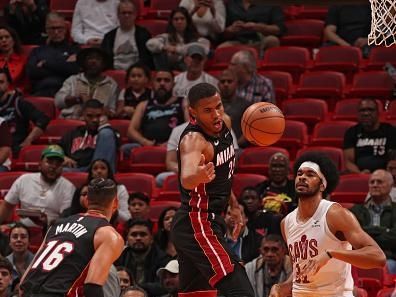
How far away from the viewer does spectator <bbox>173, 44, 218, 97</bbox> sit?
13.0 m

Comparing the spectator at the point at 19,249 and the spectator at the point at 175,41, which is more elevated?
the spectator at the point at 175,41

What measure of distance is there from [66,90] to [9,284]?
4.00m

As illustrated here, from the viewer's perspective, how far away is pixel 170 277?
991 centimetres

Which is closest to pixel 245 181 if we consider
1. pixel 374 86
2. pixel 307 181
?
pixel 374 86

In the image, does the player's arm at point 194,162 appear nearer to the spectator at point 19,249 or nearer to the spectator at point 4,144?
the spectator at point 19,249

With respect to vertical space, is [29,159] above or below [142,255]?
above

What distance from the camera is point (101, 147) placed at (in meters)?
12.1

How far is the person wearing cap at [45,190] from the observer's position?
37.8ft

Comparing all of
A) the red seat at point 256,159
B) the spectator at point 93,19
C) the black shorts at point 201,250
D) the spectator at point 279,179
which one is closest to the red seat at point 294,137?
the red seat at point 256,159

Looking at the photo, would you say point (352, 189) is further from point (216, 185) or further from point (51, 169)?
point (216, 185)

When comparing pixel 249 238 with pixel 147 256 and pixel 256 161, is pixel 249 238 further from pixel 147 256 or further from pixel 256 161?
pixel 256 161

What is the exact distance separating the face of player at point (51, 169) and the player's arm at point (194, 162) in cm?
441

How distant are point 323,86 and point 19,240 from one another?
4.45m

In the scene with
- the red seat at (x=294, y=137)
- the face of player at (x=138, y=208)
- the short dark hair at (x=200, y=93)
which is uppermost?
the short dark hair at (x=200, y=93)
